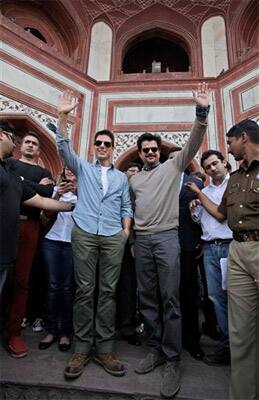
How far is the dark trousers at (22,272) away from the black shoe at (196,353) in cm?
140

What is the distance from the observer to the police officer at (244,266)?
1.71m

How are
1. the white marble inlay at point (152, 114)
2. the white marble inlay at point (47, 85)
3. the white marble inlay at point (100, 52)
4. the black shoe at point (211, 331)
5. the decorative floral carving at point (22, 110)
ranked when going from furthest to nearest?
the white marble inlay at point (100, 52)
the white marble inlay at point (152, 114)
the white marble inlay at point (47, 85)
the decorative floral carving at point (22, 110)
the black shoe at point (211, 331)

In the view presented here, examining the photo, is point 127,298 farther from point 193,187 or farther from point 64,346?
point 193,187

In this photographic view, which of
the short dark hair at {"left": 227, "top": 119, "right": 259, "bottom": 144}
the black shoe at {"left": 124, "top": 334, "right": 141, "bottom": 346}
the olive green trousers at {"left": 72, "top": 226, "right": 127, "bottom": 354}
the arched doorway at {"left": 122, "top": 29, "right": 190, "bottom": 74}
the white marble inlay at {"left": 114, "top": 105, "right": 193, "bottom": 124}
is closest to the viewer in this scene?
the short dark hair at {"left": 227, "top": 119, "right": 259, "bottom": 144}

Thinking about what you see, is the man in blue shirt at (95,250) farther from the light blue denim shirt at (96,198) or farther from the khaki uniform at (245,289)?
the khaki uniform at (245,289)

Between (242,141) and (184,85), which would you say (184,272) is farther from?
(184,85)

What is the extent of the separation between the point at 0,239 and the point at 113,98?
6.59 metres

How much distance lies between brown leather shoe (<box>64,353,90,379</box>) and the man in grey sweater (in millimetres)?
397

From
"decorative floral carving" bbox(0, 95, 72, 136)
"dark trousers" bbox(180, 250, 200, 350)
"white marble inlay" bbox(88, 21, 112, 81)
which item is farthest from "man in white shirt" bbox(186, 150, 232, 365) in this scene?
"white marble inlay" bbox(88, 21, 112, 81)

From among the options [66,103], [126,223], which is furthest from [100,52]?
[126,223]

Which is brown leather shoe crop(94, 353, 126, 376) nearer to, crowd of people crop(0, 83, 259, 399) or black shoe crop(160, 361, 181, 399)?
crowd of people crop(0, 83, 259, 399)

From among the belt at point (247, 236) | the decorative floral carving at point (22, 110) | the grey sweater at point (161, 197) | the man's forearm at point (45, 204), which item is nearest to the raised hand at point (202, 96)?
the grey sweater at point (161, 197)

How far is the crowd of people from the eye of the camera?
1.84m

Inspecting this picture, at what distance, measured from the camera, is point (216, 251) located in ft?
7.60
